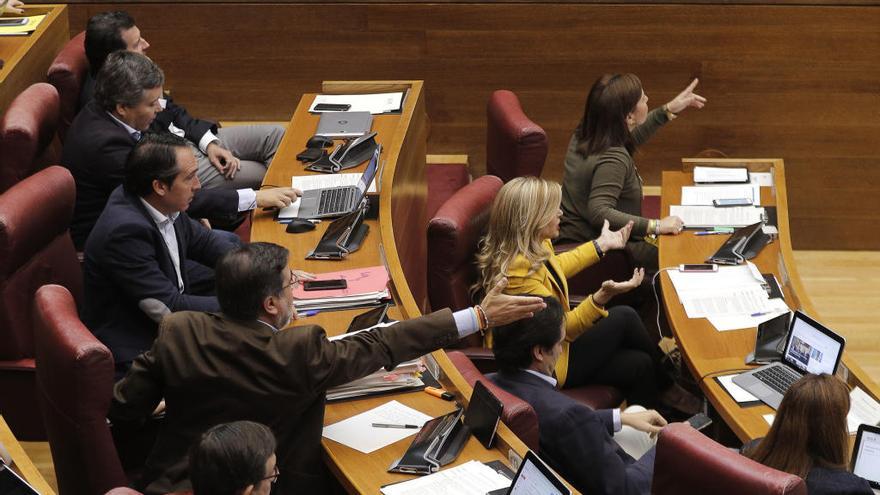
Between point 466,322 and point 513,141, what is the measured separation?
1353 mm

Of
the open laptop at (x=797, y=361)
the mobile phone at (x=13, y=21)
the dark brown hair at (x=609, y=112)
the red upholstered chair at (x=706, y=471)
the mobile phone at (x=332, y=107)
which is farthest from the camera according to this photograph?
the mobile phone at (x=13, y=21)

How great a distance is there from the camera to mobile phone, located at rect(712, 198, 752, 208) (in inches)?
131

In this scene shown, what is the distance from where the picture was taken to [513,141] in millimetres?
3387

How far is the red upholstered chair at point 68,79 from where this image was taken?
130 inches

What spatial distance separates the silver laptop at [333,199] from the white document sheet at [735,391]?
95cm

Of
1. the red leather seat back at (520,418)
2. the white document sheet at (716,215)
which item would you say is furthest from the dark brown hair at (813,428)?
the white document sheet at (716,215)

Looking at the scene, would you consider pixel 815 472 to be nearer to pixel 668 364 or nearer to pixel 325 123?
pixel 668 364

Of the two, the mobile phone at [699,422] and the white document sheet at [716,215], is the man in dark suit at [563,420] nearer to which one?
the mobile phone at [699,422]

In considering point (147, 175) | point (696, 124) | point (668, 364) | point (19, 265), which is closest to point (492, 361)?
point (668, 364)

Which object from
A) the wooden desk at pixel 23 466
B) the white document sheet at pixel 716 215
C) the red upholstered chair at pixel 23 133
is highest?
the red upholstered chair at pixel 23 133

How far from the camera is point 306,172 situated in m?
3.06

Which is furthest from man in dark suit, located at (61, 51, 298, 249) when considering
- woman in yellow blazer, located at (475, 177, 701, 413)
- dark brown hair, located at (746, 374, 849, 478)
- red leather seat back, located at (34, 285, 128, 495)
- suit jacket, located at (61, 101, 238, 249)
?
dark brown hair, located at (746, 374, 849, 478)

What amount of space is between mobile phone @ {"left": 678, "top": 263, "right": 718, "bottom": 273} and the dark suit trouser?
0.17 metres

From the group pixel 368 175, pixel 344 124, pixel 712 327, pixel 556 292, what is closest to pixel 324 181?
pixel 368 175
